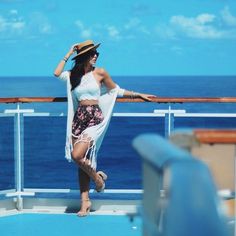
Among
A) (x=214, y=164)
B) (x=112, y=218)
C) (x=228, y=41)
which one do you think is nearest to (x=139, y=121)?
(x=112, y=218)

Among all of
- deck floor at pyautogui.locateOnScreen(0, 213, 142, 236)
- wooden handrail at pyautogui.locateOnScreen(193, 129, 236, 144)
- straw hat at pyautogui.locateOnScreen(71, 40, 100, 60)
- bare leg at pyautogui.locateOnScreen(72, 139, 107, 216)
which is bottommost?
deck floor at pyautogui.locateOnScreen(0, 213, 142, 236)

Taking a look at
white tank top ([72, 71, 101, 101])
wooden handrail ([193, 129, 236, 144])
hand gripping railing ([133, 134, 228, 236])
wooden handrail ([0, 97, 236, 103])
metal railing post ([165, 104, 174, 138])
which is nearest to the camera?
hand gripping railing ([133, 134, 228, 236])

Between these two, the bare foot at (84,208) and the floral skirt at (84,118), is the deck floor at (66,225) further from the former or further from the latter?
the floral skirt at (84,118)

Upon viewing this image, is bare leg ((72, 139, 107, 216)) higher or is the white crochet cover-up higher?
the white crochet cover-up

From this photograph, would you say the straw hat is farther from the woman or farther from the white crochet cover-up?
the white crochet cover-up

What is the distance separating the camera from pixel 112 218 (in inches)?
194

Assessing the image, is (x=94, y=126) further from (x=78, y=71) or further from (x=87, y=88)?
(x=78, y=71)

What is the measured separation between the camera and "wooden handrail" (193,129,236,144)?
209cm

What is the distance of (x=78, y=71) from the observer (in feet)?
15.5

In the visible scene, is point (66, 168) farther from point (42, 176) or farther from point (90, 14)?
point (90, 14)

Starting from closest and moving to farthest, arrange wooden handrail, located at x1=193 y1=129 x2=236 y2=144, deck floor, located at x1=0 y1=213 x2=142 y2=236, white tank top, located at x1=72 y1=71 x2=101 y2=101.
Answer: wooden handrail, located at x1=193 y1=129 x2=236 y2=144 < deck floor, located at x1=0 y1=213 x2=142 y2=236 < white tank top, located at x1=72 y1=71 x2=101 y2=101

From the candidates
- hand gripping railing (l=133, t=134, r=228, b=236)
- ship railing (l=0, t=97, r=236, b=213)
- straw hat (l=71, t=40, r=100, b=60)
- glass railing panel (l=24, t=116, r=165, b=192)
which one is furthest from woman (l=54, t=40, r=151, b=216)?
hand gripping railing (l=133, t=134, r=228, b=236)

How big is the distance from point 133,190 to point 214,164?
10.1 ft

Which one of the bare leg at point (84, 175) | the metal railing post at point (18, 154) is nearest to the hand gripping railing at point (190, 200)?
the bare leg at point (84, 175)
